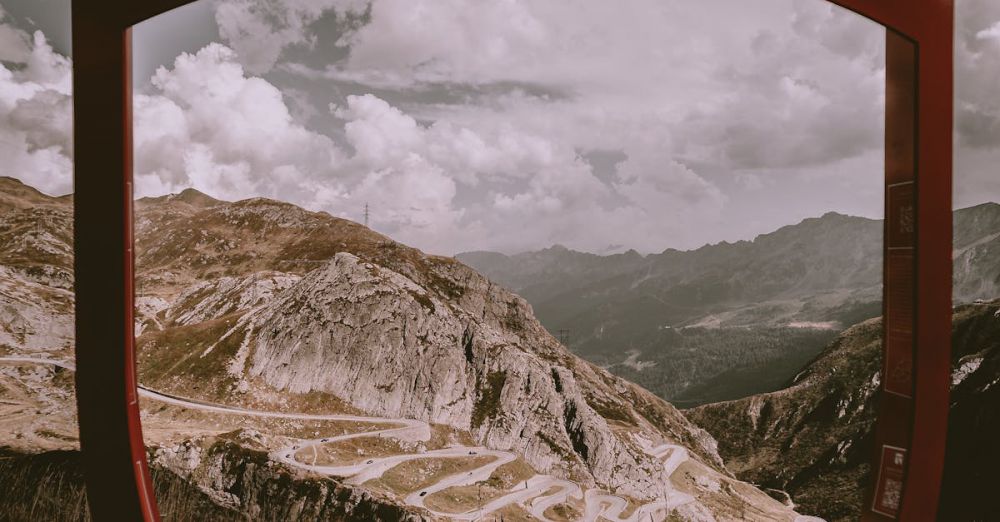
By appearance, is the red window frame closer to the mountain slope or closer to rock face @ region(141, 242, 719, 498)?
the mountain slope

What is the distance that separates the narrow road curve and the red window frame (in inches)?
2458

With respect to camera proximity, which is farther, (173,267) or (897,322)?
(173,267)

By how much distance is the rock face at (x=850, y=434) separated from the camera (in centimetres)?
9725

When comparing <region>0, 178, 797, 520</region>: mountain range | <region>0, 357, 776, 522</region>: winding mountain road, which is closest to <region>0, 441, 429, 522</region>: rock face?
<region>0, 178, 797, 520</region>: mountain range

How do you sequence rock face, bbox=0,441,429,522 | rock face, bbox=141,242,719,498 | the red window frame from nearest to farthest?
1. the red window frame
2. rock face, bbox=0,441,429,522
3. rock face, bbox=141,242,719,498

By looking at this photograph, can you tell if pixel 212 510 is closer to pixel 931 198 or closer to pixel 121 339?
pixel 121 339

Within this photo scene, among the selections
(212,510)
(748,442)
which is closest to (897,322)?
(212,510)

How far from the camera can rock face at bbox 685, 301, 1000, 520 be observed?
3829 inches

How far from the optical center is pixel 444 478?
231 ft

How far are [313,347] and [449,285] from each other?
175ft

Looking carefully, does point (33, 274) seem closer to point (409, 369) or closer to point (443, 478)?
point (409, 369)

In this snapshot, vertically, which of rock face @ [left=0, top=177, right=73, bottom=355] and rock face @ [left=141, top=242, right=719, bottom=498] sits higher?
rock face @ [left=0, top=177, right=73, bottom=355]


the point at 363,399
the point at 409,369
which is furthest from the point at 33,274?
the point at 409,369

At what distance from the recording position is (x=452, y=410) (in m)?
88.9
